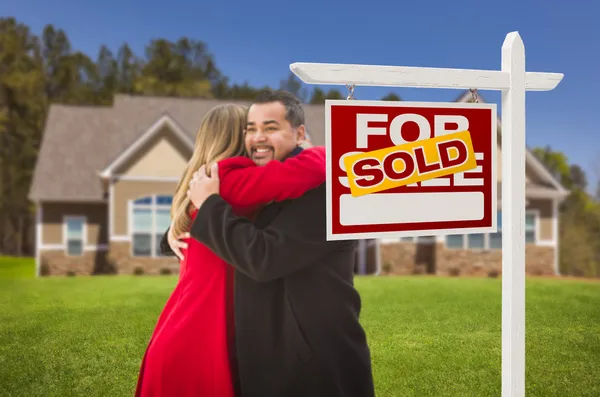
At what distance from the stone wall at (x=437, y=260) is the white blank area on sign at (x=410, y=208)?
1079 cm

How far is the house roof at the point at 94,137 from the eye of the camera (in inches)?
610

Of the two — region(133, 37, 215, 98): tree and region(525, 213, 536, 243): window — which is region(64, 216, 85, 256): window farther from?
region(525, 213, 536, 243): window

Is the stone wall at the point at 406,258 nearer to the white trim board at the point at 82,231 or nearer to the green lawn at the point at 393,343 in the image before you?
the green lawn at the point at 393,343

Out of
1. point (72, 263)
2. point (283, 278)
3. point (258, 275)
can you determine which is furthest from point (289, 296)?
point (72, 263)

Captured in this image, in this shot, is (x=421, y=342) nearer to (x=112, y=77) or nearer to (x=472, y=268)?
(x=472, y=268)

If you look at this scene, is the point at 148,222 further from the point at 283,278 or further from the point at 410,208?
the point at 410,208

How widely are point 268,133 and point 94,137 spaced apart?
13693mm

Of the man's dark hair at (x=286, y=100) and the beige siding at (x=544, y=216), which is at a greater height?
the man's dark hair at (x=286, y=100)

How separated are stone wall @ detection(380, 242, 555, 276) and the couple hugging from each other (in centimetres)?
1075

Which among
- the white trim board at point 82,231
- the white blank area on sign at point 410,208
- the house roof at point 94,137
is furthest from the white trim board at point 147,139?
the white blank area on sign at point 410,208

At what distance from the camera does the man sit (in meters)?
3.73

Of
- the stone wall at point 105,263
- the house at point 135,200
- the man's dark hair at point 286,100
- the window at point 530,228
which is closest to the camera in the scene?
the man's dark hair at point 286,100

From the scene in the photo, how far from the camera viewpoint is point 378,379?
18.5 feet

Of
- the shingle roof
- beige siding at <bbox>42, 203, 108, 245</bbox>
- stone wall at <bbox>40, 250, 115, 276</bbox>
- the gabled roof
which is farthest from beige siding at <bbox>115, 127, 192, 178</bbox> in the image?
the gabled roof
